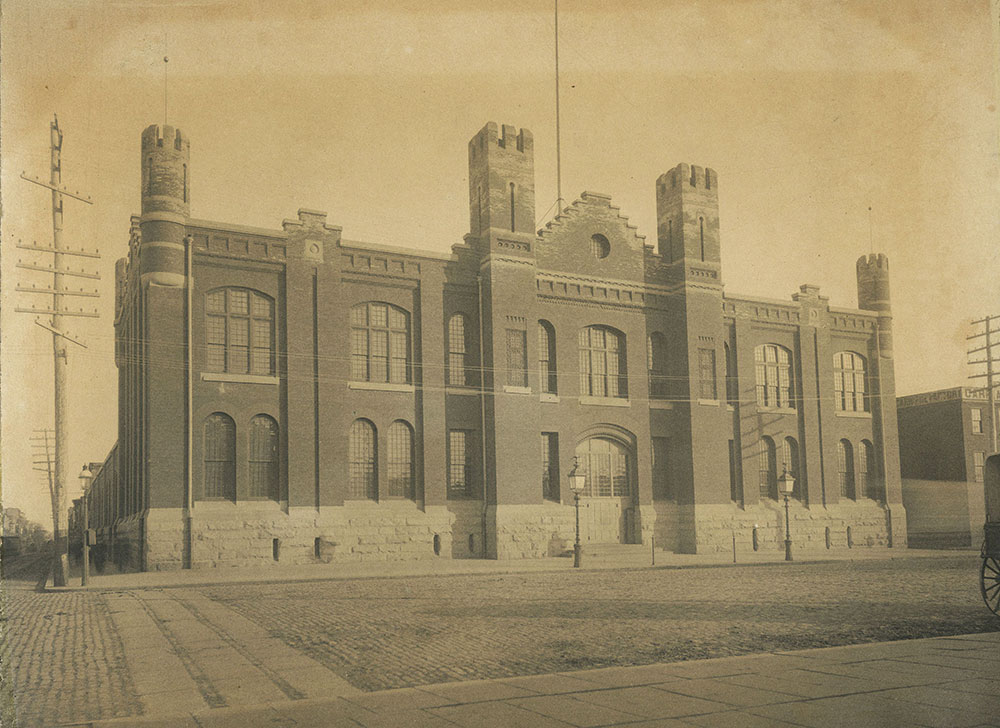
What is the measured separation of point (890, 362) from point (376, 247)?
81.9ft

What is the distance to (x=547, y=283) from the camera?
3158 centimetres

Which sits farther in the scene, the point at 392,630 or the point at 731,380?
the point at 731,380

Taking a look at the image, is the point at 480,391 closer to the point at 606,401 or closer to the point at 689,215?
the point at 606,401

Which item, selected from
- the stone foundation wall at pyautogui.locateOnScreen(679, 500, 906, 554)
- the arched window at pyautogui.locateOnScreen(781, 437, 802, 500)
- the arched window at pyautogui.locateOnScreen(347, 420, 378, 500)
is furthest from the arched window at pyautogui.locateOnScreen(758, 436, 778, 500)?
the arched window at pyautogui.locateOnScreen(347, 420, 378, 500)

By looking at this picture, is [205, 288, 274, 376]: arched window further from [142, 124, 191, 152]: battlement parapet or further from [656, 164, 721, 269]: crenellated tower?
[656, 164, 721, 269]: crenellated tower

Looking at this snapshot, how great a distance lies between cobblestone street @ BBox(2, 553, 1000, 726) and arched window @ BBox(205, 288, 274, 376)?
8.50 metres

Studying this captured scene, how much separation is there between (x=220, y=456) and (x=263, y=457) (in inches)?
52.5

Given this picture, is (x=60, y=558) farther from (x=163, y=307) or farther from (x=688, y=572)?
(x=688, y=572)

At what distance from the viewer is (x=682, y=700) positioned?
25.3 ft

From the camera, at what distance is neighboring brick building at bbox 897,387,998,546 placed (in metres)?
38.3

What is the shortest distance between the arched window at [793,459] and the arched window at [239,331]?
2175cm

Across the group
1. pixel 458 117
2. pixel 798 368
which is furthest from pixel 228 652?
pixel 798 368

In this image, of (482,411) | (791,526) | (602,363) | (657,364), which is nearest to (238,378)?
(482,411)

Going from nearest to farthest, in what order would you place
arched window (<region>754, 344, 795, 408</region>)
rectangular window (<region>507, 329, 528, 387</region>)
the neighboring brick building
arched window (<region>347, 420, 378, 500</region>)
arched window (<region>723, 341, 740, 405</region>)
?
arched window (<region>347, 420, 378, 500</region>) < rectangular window (<region>507, 329, 528, 387</region>) < arched window (<region>723, 341, 740, 405</region>) < arched window (<region>754, 344, 795, 408</region>) < the neighboring brick building
